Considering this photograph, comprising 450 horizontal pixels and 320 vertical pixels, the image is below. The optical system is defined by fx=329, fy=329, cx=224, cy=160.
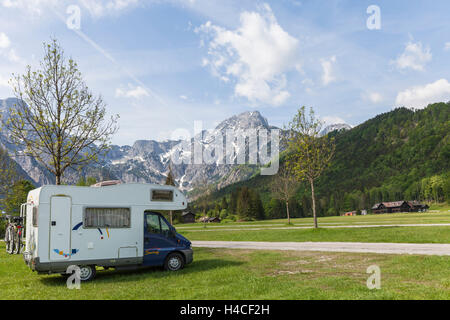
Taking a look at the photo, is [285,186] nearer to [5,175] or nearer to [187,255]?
[5,175]

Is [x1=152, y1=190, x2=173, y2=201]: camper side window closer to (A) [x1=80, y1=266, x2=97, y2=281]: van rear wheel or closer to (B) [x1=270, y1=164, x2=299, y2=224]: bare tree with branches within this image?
(A) [x1=80, y1=266, x2=97, y2=281]: van rear wheel

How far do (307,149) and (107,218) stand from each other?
74.4 feet

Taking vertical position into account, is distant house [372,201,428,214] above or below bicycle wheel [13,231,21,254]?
below

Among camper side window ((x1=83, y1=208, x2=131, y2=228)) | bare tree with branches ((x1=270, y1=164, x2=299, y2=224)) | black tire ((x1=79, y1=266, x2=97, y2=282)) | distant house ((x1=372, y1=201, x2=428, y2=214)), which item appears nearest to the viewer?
black tire ((x1=79, y1=266, x2=97, y2=282))

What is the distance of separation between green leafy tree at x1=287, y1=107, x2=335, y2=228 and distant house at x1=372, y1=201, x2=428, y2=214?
127 meters

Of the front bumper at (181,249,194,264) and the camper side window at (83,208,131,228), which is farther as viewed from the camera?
the front bumper at (181,249,194,264)

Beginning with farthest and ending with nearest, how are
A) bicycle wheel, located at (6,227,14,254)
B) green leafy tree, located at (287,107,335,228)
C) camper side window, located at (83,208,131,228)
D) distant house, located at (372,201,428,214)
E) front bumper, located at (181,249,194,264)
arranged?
distant house, located at (372,201,428,214) → green leafy tree, located at (287,107,335,228) → front bumper, located at (181,249,194,264) → bicycle wheel, located at (6,227,14,254) → camper side window, located at (83,208,131,228)

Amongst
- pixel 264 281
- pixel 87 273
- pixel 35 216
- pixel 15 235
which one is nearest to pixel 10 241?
pixel 15 235

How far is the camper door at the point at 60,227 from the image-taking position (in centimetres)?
1172

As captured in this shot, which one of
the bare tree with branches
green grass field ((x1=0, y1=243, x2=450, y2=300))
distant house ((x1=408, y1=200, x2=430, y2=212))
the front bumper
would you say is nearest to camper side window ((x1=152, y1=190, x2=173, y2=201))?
the front bumper

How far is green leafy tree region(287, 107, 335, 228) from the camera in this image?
3122 cm

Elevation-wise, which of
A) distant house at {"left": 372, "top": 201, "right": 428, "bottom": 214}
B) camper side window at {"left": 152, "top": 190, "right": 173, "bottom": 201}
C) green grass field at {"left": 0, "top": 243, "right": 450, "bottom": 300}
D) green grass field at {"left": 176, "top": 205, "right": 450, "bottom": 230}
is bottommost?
distant house at {"left": 372, "top": 201, "right": 428, "bottom": 214}

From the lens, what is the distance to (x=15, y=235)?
13125mm
